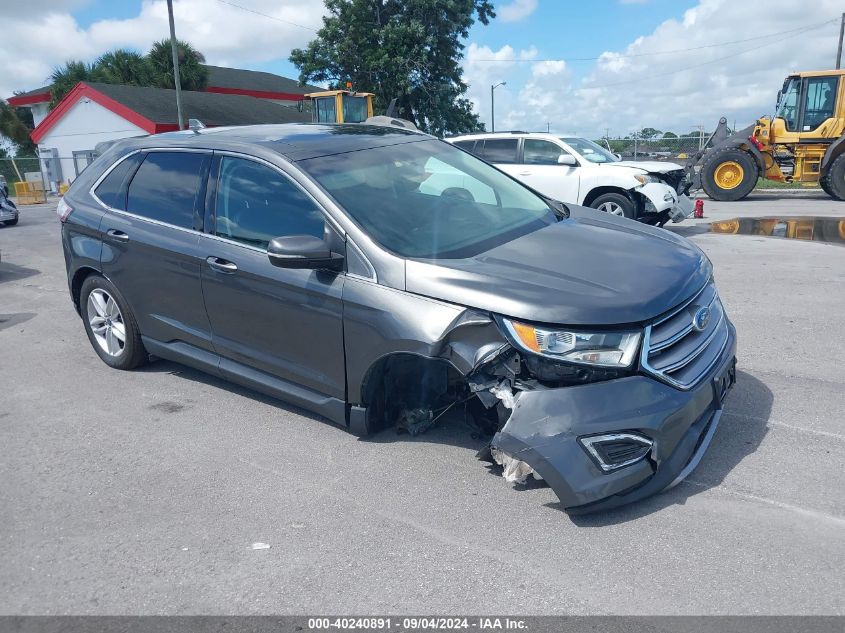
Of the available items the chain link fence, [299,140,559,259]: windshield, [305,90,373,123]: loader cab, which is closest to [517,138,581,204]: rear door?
[299,140,559,259]: windshield

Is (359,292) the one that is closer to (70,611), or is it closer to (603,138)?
(70,611)

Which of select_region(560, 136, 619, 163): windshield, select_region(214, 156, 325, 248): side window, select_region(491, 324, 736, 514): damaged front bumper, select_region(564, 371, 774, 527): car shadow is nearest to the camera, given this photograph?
select_region(491, 324, 736, 514): damaged front bumper

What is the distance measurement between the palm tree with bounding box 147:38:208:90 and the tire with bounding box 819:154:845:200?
112 ft

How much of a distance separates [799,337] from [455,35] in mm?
35268

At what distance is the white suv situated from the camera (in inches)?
428

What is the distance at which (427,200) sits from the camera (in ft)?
14.0

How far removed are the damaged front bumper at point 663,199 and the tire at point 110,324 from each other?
26.6ft

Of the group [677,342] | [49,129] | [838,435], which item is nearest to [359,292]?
[677,342]

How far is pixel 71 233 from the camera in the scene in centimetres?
546

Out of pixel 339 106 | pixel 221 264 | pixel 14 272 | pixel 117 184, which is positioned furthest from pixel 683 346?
pixel 339 106

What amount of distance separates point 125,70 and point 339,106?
22.7 metres

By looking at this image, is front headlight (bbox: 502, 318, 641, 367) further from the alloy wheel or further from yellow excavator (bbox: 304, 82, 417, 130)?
yellow excavator (bbox: 304, 82, 417, 130)

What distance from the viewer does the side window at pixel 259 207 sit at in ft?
13.1

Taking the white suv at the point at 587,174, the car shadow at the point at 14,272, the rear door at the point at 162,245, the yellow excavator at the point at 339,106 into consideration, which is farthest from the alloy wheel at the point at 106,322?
the yellow excavator at the point at 339,106
